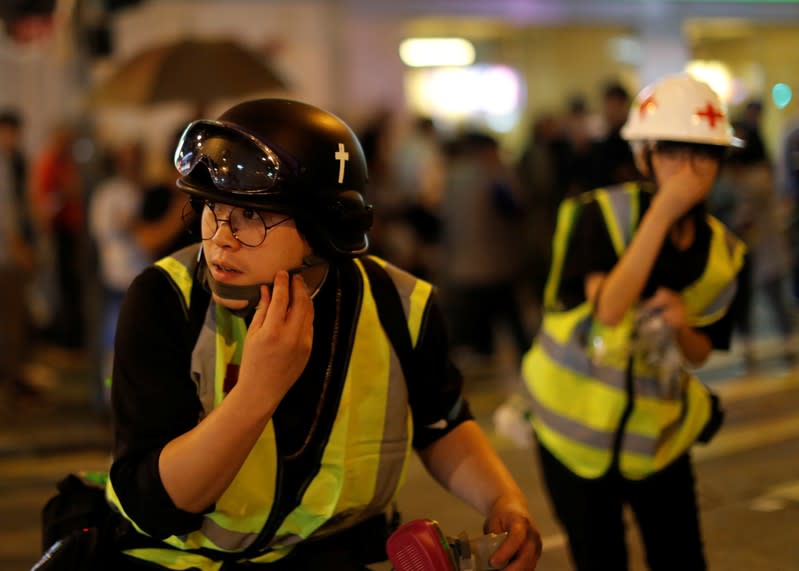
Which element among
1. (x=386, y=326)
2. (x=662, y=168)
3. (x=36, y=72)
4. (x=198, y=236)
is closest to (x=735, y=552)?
(x=662, y=168)

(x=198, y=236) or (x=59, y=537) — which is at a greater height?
(x=198, y=236)

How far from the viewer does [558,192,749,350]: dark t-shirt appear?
3.54m

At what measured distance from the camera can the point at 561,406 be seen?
12.0 feet

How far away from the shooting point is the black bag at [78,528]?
93.3 inches

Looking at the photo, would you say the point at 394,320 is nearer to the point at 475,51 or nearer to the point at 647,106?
the point at 647,106

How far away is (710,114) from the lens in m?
3.54

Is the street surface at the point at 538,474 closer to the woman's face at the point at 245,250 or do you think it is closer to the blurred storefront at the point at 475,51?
the woman's face at the point at 245,250

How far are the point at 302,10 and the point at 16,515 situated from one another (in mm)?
10399

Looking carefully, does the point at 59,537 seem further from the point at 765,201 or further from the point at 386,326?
the point at 765,201

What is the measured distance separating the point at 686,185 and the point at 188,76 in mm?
5960

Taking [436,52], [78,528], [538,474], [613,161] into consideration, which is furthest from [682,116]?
[436,52]

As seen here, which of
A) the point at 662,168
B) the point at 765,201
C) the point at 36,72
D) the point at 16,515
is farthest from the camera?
the point at 36,72

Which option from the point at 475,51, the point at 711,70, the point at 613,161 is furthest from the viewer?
the point at 711,70

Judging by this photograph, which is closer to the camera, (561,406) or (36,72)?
(561,406)
